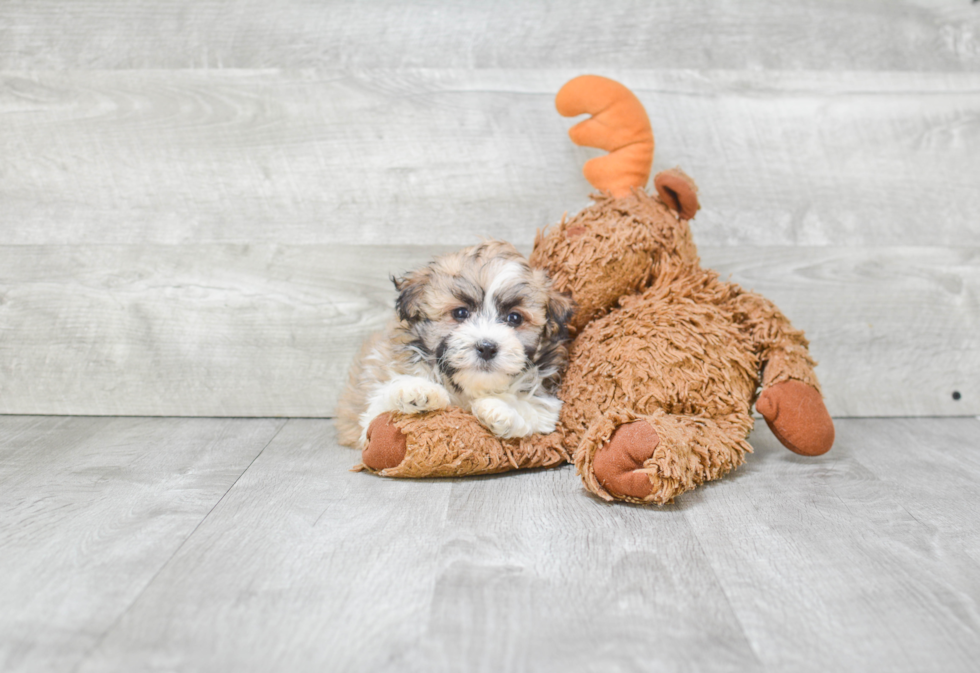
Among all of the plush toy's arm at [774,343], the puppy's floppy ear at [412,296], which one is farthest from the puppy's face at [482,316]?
the plush toy's arm at [774,343]

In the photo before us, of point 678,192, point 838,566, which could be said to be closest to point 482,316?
point 678,192

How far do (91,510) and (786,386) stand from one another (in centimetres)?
142

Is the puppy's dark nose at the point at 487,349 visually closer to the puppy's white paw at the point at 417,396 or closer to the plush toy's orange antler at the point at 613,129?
the puppy's white paw at the point at 417,396

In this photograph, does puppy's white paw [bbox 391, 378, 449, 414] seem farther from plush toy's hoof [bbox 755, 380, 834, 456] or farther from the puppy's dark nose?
plush toy's hoof [bbox 755, 380, 834, 456]

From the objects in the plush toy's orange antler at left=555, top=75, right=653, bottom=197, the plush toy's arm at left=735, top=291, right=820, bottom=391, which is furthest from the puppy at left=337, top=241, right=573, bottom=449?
the plush toy's arm at left=735, top=291, right=820, bottom=391

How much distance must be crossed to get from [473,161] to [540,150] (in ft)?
0.62

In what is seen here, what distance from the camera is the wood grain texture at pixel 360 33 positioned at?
2025 millimetres

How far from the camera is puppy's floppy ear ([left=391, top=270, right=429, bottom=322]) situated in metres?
1.55

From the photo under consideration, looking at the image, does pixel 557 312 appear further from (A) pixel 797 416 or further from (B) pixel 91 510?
(B) pixel 91 510

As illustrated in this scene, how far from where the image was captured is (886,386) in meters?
2.16

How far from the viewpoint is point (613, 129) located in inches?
67.4

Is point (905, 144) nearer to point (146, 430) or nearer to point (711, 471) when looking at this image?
point (711, 471)

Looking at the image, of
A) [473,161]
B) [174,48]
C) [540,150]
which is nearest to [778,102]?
[540,150]

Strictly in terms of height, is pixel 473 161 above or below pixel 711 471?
above
